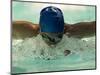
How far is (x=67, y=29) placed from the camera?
Answer: 2551mm

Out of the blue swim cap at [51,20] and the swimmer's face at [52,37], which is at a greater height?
the blue swim cap at [51,20]

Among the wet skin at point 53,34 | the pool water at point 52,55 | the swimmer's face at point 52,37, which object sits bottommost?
the pool water at point 52,55

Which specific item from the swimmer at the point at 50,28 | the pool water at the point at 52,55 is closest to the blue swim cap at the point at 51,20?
the swimmer at the point at 50,28

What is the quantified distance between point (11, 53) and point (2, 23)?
32cm

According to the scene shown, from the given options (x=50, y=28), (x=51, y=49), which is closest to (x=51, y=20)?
(x=50, y=28)

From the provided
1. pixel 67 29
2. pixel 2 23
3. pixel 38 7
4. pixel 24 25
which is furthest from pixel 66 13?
pixel 2 23

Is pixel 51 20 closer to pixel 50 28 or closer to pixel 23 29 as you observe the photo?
pixel 50 28

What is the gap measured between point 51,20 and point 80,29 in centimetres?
37

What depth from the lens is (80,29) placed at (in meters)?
2.62

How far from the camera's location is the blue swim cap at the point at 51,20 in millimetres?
2449

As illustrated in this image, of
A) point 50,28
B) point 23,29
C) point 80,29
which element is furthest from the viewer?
point 80,29

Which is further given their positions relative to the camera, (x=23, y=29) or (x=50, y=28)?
(x=50, y=28)

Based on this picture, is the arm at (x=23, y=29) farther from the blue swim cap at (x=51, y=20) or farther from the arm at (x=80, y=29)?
the arm at (x=80, y=29)

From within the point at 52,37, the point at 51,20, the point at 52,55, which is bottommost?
the point at 52,55
